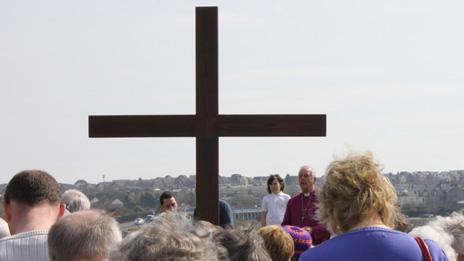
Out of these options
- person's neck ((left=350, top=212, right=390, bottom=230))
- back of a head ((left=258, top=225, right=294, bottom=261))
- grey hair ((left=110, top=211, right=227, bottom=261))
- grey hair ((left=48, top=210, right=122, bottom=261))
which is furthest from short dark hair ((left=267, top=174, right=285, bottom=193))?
grey hair ((left=110, top=211, right=227, bottom=261))

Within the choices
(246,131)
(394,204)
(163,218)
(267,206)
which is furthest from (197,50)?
(163,218)

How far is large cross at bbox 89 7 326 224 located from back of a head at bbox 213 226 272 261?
539cm

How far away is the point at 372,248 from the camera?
5070mm

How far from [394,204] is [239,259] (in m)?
0.88

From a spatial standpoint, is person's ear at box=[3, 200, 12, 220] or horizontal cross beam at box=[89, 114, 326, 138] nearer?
person's ear at box=[3, 200, 12, 220]

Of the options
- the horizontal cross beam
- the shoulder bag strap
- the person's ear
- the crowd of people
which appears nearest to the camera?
the crowd of people

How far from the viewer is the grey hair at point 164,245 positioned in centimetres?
374

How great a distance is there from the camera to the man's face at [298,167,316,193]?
1216cm

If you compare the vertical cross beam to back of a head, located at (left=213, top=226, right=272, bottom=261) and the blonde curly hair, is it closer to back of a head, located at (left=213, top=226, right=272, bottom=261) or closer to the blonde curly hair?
the blonde curly hair

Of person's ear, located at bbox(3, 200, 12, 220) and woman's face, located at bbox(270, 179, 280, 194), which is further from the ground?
person's ear, located at bbox(3, 200, 12, 220)

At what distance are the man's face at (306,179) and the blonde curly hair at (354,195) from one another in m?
6.74

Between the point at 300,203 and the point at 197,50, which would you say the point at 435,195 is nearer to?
the point at 300,203

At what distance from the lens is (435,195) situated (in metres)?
15.6

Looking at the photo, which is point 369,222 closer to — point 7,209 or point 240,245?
point 240,245
